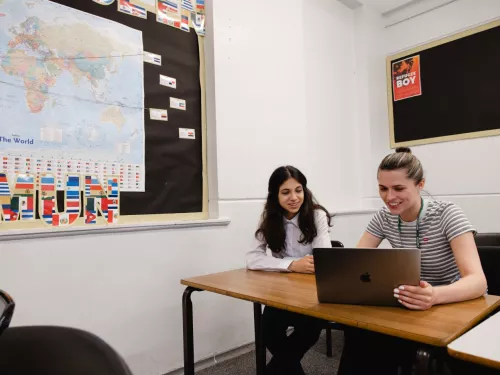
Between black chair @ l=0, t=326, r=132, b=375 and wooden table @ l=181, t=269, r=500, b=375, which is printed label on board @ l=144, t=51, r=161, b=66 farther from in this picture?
black chair @ l=0, t=326, r=132, b=375

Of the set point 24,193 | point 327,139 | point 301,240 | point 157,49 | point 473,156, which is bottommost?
point 301,240

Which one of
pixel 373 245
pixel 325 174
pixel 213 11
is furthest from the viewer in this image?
pixel 325 174

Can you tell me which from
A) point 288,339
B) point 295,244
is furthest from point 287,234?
point 288,339

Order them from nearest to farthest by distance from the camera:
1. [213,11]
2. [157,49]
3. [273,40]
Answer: [157,49] → [213,11] → [273,40]

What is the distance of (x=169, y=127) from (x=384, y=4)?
258 cm

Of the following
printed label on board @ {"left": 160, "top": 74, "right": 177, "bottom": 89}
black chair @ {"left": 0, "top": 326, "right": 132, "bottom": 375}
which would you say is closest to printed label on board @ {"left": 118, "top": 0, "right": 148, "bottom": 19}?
printed label on board @ {"left": 160, "top": 74, "right": 177, "bottom": 89}

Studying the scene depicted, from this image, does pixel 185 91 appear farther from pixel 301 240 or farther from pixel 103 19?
pixel 301 240

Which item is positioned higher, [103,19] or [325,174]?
[103,19]

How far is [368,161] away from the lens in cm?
Answer: 359

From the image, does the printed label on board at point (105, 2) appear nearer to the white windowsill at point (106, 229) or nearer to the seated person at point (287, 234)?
the white windowsill at point (106, 229)

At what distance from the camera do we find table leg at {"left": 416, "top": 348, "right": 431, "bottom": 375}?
2.98ft

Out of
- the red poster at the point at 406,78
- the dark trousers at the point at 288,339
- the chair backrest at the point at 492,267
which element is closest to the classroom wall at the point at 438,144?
the red poster at the point at 406,78

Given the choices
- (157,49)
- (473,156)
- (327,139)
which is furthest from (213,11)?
(473,156)

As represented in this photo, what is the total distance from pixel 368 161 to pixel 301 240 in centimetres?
193
